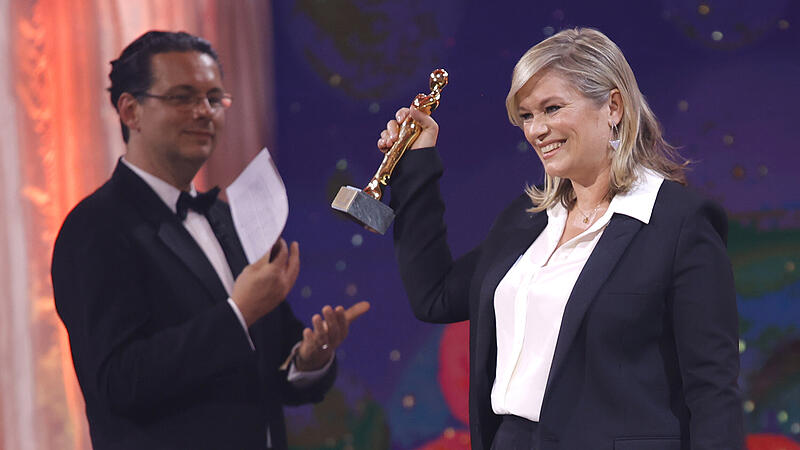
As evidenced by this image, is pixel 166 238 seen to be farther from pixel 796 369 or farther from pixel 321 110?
pixel 796 369

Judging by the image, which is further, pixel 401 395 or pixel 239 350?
pixel 401 395

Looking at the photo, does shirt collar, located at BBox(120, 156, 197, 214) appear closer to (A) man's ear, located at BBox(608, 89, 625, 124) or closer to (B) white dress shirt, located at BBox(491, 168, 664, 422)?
(B) white dress shirt, located at BBox(491, 168, 664, 422)

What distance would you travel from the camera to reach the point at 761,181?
97.0 inches

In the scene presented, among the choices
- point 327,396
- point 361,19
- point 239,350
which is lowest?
point 327,396

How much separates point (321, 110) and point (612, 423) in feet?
5.10

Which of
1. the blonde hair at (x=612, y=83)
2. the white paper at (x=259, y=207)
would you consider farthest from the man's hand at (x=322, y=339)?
the blonde hair at (x=612, y=83)

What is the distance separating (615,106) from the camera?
1.62 metres

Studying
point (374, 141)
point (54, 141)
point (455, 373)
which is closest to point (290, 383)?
point (455, 373)

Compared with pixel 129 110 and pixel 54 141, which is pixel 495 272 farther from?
pixel 54 141

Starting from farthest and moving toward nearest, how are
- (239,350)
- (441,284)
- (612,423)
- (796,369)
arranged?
(796,369) → (239,350) → (441,284) → (612,423)

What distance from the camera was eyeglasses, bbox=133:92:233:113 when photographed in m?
2.36

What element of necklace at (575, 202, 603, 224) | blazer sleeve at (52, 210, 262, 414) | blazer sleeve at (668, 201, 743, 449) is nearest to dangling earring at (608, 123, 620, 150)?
necklace at (575, 202, 603, 224)

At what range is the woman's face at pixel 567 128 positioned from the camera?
161 centimetres

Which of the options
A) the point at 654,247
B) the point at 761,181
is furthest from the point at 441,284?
the point at 761,181
